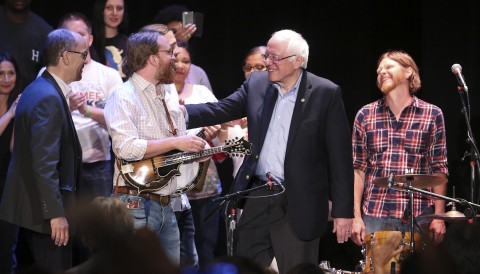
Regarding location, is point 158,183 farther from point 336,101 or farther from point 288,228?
point 336,101

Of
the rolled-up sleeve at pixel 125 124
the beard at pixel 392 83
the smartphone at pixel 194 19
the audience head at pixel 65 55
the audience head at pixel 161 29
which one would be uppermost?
the smartphone at pixel 194 19

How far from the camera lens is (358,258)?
8.66m

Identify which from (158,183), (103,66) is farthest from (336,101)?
(103,66)

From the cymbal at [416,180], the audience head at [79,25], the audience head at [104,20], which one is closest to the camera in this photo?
the cymbal at [416,180]

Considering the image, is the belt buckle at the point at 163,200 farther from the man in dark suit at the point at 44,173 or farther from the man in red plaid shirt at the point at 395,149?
the man in red plaid shirt at the point at 395,149

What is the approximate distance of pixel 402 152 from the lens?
22.5ft

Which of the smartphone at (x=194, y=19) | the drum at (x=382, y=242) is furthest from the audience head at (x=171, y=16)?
the drum at (x=382, y=242)

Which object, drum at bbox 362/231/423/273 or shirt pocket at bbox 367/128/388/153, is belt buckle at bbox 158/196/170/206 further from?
shirt pocket at bbox 367/128/388/153

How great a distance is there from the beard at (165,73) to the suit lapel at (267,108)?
0.70 metres

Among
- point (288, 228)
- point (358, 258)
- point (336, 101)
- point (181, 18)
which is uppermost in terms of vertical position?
point (181, 18)

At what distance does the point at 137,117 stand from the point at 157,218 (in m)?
0.66

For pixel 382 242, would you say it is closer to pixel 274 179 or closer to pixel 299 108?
pixel 274 179

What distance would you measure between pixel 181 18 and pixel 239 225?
2.88m

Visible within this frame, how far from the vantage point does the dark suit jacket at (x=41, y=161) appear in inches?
199
